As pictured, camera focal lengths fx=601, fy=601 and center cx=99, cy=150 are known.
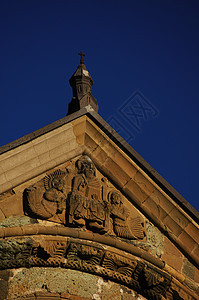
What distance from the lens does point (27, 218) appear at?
6547mm

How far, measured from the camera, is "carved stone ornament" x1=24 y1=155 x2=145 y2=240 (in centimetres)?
668

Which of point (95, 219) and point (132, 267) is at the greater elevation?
point (95, 219)

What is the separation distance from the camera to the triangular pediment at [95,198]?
6648 millimetres

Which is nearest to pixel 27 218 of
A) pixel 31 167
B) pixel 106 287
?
pixel 31 167

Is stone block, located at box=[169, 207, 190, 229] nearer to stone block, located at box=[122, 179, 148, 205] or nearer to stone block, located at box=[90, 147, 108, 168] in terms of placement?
stone block, located at box=[122, 179, 148, 205]

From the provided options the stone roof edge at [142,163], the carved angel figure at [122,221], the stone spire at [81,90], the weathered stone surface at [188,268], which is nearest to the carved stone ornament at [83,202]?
the carved angel figure at [122,221]

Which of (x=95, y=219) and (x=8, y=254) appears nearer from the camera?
(x=8, y=254)

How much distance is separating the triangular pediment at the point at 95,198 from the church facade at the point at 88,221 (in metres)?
0.01

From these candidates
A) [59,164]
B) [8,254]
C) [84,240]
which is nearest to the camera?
[8,254]

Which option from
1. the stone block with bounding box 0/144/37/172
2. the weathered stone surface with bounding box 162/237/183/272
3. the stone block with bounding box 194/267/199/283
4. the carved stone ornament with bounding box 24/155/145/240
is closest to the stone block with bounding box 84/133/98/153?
the carved stone ornament with bounding box 24/155/145/240

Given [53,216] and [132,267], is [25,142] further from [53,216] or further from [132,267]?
[132,267]

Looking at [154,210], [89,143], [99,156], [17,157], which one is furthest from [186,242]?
[17,157]

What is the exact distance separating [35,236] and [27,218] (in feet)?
0.72

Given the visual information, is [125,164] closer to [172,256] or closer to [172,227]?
[172,227]
